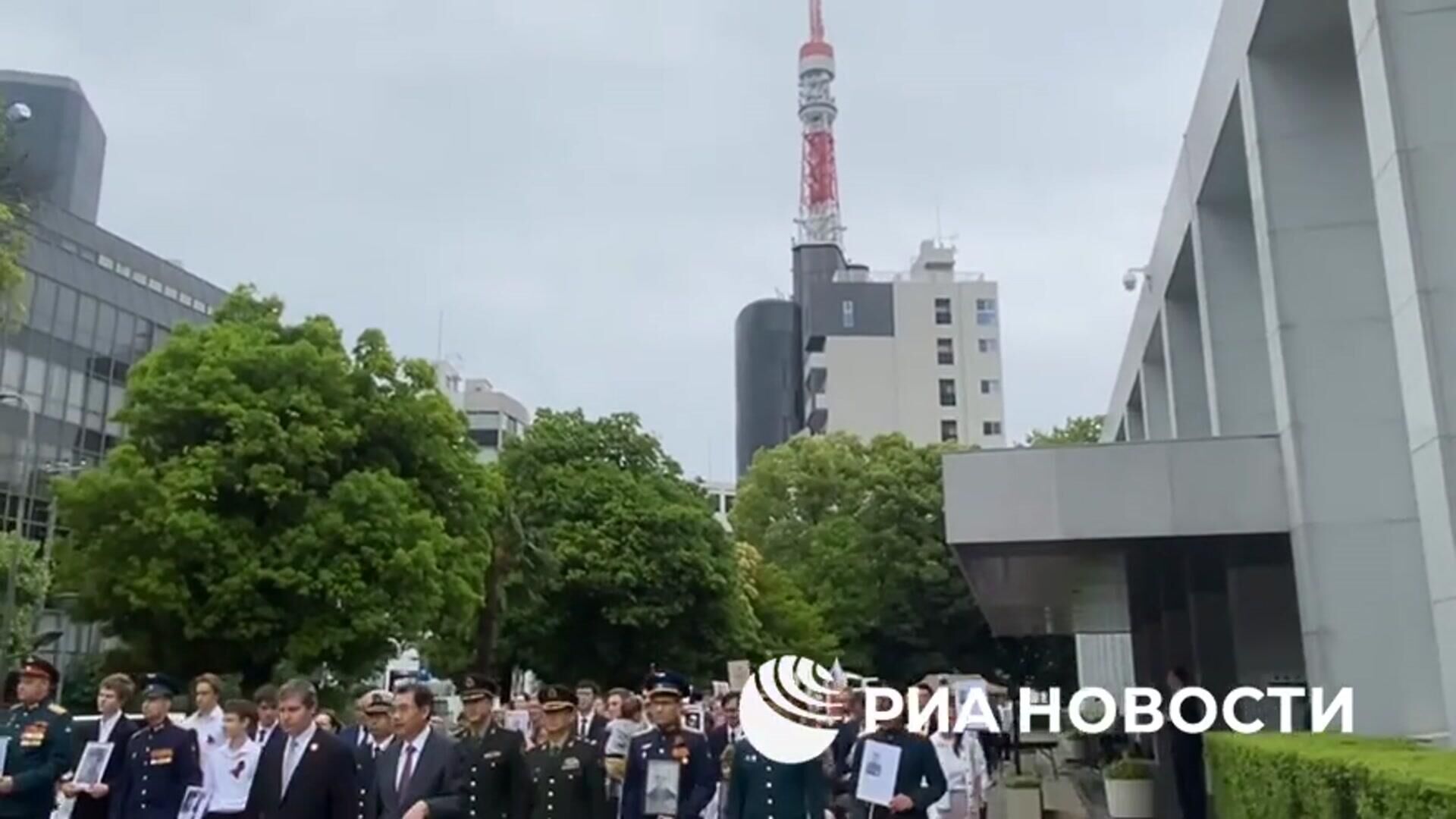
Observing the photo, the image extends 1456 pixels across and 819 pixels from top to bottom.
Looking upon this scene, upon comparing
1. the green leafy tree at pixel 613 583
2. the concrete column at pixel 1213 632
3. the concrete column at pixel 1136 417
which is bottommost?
the concrete column at pixel 1213 632

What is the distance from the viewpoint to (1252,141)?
41.1 feet

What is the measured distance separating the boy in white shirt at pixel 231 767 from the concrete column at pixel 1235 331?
1111 centimetres

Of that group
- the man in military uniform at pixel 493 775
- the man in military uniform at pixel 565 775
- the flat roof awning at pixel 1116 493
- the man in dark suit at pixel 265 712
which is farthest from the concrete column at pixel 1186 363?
the man in military uniform at pixel 493 775

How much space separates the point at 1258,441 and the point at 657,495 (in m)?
27.4

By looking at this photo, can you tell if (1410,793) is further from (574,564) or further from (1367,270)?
(574,564)

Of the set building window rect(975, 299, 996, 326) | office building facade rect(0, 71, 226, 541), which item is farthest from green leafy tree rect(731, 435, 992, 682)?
building window rect(975, 299, 996, 326)

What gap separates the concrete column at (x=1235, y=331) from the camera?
15195 millimetres

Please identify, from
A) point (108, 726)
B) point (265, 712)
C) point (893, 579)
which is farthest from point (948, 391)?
point (108, 726)

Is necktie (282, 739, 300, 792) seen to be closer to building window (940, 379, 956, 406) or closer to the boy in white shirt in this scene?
the boy in white shirt

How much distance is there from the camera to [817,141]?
94.2 meters

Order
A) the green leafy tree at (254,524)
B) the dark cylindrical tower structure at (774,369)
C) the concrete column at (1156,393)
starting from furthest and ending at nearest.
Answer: the dark cylindrical tower structure at (774,369) → the green leafy tree at (254,524) → the concrete column at (1156,393)

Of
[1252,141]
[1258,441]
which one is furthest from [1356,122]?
[1258,441]

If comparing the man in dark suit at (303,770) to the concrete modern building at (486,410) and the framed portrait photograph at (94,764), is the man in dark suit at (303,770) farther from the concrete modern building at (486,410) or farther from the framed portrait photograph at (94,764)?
the concrete modern building at (486,410)

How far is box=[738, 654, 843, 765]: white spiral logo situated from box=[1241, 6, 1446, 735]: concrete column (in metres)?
4.76
